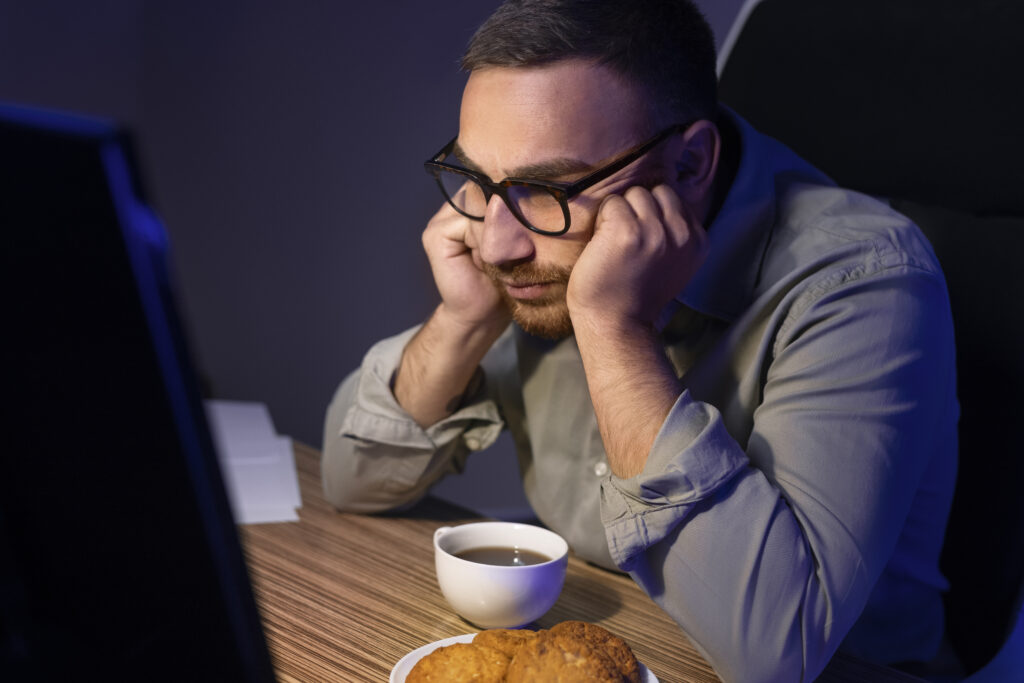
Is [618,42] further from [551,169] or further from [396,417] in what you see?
[396,417]

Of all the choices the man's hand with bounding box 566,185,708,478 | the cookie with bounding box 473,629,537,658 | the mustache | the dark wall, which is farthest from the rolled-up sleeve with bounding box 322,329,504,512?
the dark wall

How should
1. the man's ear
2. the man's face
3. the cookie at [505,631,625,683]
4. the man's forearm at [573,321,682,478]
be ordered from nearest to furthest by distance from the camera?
the cookie at [505,631,625,683]
the man's forearm at [573,321,682,478]
the man's face
the man's ear

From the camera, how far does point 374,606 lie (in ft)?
2.64

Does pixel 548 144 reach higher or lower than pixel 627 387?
higher

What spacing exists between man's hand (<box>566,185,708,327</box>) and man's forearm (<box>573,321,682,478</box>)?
2cm

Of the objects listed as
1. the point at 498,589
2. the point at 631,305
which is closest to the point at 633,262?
the point at 631,305

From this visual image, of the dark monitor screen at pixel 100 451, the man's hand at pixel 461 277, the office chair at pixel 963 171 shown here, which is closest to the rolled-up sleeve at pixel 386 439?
the man's hand at pixel 461 277

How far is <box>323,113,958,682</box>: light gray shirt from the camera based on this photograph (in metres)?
0.77

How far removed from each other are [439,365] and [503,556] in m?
0.33

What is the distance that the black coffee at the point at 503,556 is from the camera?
0.86 m

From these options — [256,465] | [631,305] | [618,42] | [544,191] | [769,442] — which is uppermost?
[618,42]

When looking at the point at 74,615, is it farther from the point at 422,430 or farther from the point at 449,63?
the point at 449,63

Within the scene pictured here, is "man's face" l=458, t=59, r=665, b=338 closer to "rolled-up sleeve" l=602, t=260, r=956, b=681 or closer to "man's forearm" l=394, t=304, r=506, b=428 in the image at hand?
"man's forearm" l=394, t=304, r=506, b=428

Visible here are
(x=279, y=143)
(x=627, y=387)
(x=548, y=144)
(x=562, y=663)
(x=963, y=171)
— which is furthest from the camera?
(x=279, y=143)
